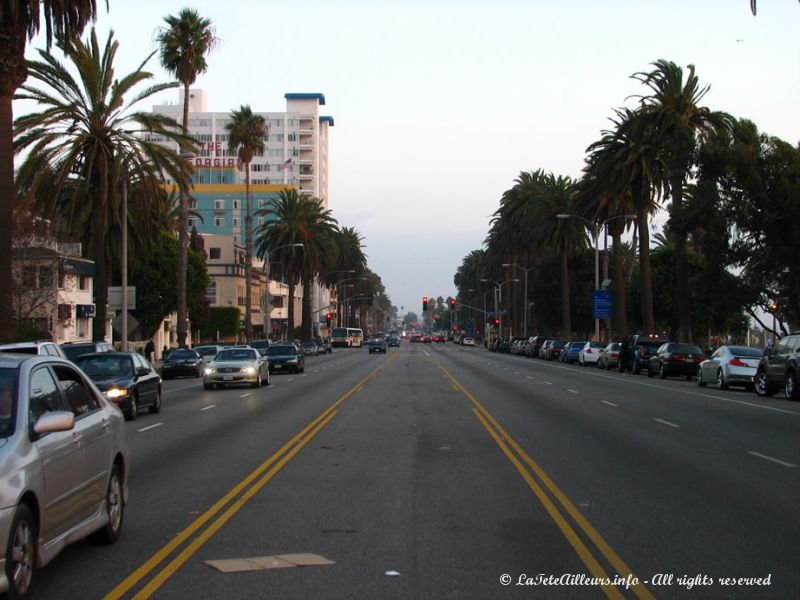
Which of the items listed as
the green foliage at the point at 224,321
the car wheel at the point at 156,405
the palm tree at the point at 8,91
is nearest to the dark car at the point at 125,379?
the car wheel at the point at 156,405

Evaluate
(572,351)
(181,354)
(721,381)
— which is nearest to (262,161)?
(572,351)

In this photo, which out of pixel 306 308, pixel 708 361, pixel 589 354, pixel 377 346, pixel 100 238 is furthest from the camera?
pixel 377 346

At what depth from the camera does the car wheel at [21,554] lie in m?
5.96

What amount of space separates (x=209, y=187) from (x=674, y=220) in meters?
98.0

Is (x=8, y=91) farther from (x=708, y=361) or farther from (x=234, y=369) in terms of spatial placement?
(x=708, y=361)

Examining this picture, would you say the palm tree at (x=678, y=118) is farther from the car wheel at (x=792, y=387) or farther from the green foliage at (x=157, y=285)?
the green foliage at (x=157, y=285)

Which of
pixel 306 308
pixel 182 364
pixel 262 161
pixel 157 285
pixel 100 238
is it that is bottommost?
pixel 182 364

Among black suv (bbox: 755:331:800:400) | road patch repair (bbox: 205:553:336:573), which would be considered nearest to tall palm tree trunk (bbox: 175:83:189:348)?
black suv (bbox: 755:331:800:400)

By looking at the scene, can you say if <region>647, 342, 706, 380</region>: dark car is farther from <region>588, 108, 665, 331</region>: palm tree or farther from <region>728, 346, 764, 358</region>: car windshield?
<region>588, 108, 665, 331</region>: palm tree

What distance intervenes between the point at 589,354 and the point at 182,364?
26292 millimetres

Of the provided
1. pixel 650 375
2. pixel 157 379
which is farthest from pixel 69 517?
pixel 650 375

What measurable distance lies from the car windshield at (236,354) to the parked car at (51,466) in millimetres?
25511

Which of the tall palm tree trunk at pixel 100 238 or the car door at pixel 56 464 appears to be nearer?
the car door at pixel 56 464

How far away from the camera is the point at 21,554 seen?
6.18 meters
